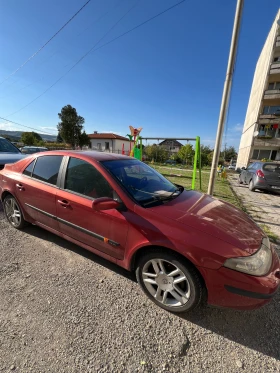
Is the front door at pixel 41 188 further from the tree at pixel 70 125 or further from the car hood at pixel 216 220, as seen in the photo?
the tree at pixel 70 125

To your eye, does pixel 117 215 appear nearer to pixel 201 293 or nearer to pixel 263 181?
pixel 201 293

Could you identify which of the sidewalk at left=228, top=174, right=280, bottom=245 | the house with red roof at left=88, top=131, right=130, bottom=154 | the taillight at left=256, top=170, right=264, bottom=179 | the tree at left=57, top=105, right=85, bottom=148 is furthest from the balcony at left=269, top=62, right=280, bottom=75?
the tree at left=57, top=105, right=85, bottom=148

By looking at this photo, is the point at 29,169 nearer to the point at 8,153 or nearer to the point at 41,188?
the point at 41,188

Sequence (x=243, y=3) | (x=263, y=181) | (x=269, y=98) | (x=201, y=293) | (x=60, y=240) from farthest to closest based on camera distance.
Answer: (x=269, y=98) → (x=263, y=181) → (x=243, y=3) → (x=60, y=240) → (x=201, y=293)

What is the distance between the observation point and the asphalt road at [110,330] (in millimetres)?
1380

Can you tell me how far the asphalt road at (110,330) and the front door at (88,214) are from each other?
0.47 meters

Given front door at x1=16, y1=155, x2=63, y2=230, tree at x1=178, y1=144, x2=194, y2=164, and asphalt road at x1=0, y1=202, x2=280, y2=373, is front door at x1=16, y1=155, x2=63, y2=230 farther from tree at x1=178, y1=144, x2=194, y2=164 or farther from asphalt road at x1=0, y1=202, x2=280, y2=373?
tree at x1=178, y1=144, x2=194, y2=164

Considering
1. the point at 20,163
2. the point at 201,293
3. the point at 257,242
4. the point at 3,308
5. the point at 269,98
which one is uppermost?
the point at 269,98

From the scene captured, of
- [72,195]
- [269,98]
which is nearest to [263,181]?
[72,195]

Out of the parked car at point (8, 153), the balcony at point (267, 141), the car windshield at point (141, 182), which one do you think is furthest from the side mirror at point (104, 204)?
the balcony at point (267, 141)

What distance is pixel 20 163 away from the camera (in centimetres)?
318

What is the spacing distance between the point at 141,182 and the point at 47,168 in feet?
4.97

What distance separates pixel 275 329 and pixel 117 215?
1886mm

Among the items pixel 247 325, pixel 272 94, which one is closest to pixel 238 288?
pixel 247 325
